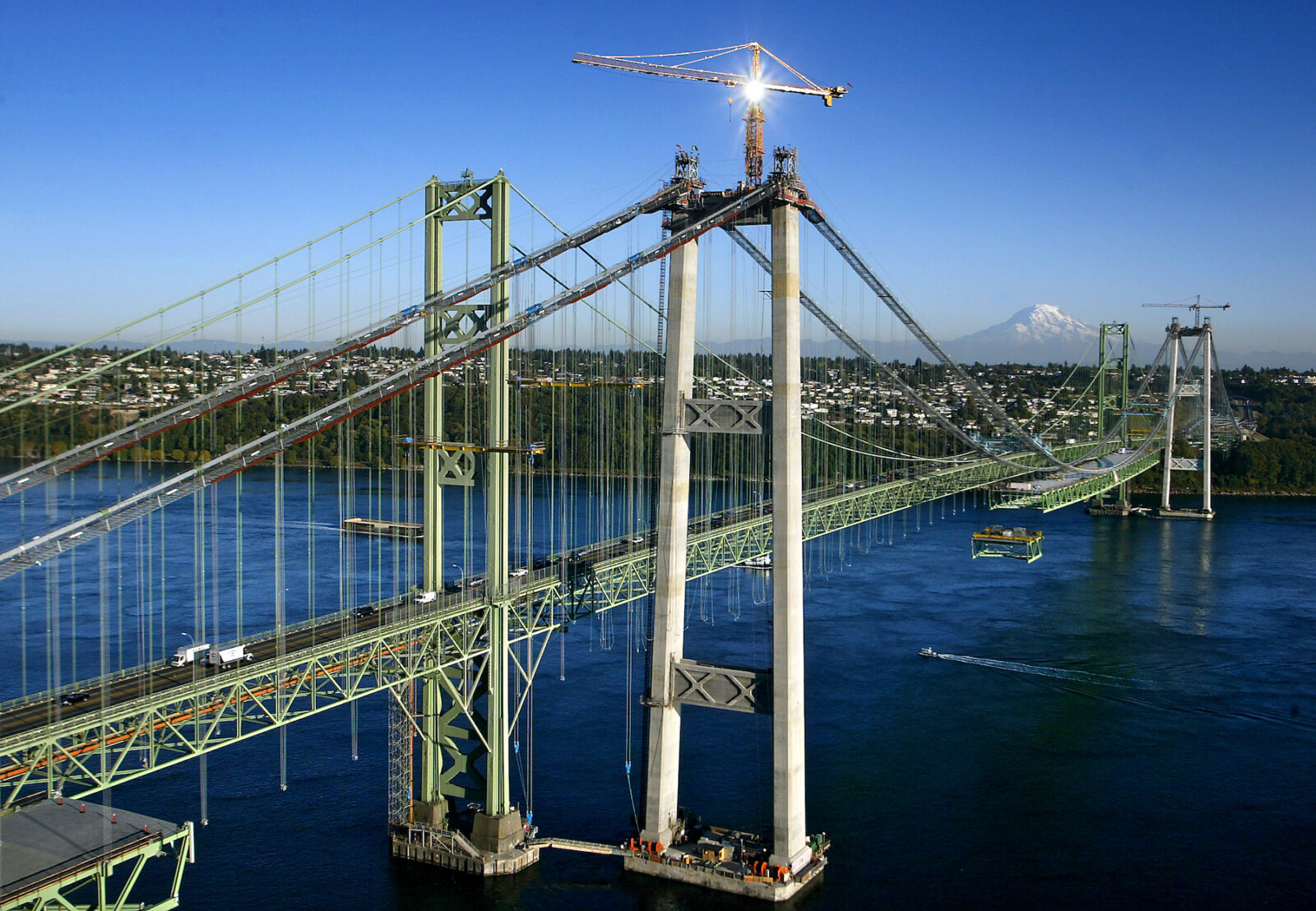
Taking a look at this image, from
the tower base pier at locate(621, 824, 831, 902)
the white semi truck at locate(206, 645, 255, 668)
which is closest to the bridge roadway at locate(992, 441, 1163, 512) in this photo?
the tower base pier at locate(621, 824, 831, 902)

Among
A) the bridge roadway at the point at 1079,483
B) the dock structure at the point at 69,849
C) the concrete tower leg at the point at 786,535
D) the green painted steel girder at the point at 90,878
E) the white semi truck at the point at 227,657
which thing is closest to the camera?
the green painted steel girder at the point at 90,878

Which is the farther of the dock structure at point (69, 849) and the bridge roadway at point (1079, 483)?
the bridge roadway at point (1079, 483)

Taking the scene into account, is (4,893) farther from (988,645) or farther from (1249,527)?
(1249,527)

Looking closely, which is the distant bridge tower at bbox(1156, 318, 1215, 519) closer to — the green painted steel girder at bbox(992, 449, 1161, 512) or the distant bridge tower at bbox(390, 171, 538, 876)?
the green painted steel girder at bbox(992, 449, 1161, 512)

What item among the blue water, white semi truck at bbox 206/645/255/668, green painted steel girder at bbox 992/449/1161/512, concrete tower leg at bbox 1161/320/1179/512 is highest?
concrete tower leg at bbox 1161/320/1179/512

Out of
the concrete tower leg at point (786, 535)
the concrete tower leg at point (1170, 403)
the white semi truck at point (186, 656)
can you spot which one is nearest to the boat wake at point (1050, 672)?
the concrete tower leg at point (786, 535)

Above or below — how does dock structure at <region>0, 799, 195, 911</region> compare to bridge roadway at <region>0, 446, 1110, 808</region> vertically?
below

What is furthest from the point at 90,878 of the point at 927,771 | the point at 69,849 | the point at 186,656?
the point at 927,771

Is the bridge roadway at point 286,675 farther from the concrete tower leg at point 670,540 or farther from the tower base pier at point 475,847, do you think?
the concrete tower leg at point 670,540
